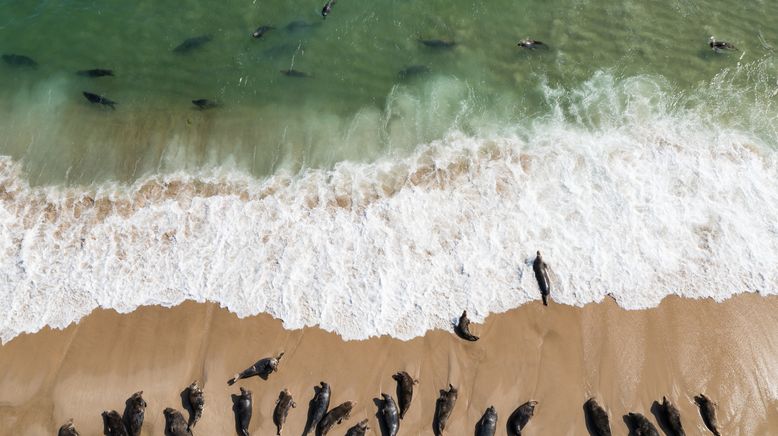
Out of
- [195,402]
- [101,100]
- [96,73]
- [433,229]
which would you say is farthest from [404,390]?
[96,73]

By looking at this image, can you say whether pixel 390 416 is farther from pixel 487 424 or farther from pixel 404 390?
pixel 487 424

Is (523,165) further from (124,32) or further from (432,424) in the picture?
(124,32)

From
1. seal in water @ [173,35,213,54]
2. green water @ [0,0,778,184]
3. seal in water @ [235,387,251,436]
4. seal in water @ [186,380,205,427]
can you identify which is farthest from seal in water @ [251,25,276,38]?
seal in water @ [235,387,251,436]

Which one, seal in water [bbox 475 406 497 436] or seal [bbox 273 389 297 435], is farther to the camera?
seal [bbox 273 389 297 435]

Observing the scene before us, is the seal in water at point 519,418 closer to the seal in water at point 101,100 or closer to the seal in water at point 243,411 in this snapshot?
the seal in water at point 243,411

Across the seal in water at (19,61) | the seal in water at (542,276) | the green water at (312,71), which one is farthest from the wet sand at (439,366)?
the seal in water at (19,61)

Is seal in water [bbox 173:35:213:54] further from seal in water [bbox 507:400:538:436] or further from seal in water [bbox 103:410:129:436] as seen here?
seal in water [bbox 507:400:538:436]

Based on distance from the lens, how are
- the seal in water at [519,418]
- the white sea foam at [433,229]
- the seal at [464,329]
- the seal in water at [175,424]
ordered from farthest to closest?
1. the white sea foam at [433,229]
2. the seal at [464,329]
3. the seal in water at [175,424]
4. the seal in water at [519,418]
